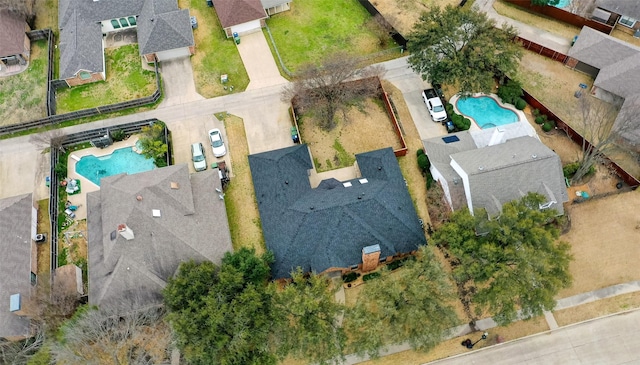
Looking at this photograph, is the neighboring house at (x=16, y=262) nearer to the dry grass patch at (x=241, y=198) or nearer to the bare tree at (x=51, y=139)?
the bare tree at (x=51, y=139)

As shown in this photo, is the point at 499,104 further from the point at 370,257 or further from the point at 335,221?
the point at 370,257

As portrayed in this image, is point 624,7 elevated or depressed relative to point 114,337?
elevated

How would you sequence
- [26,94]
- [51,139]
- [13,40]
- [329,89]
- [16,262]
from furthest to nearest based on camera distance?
1. [13,40]
2. [26,94]
3. [51,139]
4. [329,89]
5. [16,262]

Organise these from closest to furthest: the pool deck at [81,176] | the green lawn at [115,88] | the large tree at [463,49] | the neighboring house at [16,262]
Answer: the neighboring house at [16,262] < the pool deck at [81,176] < the large tree at [463,49] < the green lawn at [115,88]

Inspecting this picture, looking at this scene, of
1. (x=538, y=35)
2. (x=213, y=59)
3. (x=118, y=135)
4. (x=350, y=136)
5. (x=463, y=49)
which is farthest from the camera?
(x=538, y=35)

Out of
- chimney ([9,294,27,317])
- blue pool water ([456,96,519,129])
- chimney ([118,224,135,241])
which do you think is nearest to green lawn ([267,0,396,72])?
blue pool water ([456,96,519,129])

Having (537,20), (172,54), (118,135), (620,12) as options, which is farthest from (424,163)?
(172,54)

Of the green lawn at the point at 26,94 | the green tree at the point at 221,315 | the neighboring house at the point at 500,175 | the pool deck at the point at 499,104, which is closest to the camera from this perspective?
the green tree at the point at 221,315

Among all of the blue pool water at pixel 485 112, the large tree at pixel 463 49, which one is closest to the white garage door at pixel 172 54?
the large tree at pixel 463 49
